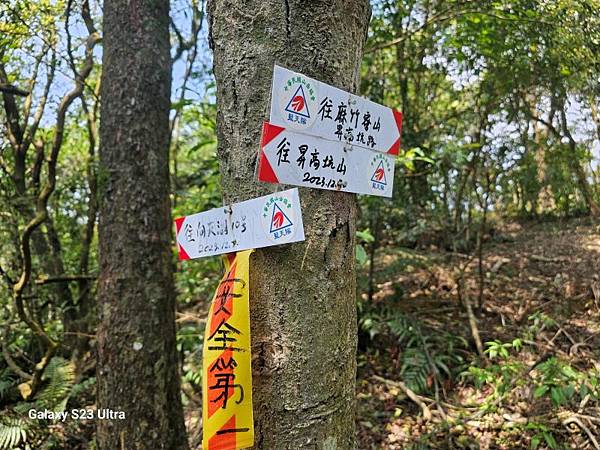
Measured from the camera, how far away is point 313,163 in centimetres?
95

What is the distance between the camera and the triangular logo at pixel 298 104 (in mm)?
912

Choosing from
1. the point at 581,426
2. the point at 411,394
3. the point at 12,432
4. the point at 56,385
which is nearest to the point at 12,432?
the point at 12,432

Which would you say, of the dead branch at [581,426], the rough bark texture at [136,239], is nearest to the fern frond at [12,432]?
the rough bark texture at [136,239]

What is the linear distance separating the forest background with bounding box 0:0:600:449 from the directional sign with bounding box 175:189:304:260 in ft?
5.11

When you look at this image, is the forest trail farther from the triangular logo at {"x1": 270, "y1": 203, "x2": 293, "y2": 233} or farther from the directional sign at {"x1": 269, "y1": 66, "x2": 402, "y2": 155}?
the triangular logo at {"x1": 270, "y1": 203, "x2": 293, "y2": 233}

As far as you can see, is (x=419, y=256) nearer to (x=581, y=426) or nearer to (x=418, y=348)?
(x=418, y=348)

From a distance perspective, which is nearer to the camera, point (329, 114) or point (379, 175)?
point (329, 114)

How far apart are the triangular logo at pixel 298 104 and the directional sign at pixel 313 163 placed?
0.04 metres

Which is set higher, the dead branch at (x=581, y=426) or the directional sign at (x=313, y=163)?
the directional sign at (x=313, y=163)

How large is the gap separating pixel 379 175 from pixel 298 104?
30cm

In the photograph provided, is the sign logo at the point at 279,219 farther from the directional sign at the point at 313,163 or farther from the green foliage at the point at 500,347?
the green foliage at the point at 500,347

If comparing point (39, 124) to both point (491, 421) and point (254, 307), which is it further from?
point (491, 421)

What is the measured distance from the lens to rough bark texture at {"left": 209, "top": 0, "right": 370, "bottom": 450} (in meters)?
0.89

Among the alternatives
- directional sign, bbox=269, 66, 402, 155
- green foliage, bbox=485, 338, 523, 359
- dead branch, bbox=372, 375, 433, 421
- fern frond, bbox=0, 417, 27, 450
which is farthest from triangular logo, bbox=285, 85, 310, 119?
fern frond, bbox=0, 417, 27, 450
